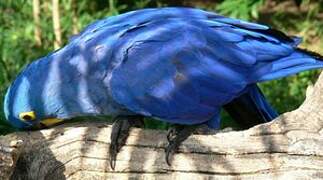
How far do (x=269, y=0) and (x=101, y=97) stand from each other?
9.45 ft

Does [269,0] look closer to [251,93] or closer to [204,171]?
[251,93]

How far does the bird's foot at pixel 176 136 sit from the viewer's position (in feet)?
6.35

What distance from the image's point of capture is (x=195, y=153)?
193 centimetres

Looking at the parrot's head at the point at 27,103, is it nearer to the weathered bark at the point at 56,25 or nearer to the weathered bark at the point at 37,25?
the weathered bark at the point at 56,25

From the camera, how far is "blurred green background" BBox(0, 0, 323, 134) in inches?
145

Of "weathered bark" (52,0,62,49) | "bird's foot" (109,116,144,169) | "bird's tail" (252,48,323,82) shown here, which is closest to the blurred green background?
"weathered bark" (52,0,62,49)

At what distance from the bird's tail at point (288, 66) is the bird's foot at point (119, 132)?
1.26 feet

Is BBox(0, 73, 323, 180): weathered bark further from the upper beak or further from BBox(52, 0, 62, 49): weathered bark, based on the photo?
BBox(52, 0, 62, 49): weathered bark

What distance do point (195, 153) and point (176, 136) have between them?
96mm

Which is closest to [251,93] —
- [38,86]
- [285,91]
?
[38,86]

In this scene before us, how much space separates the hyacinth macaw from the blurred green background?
117cm

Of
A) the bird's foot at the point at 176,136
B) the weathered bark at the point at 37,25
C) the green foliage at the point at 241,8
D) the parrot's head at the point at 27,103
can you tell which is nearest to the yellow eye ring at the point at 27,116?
the parrot's head at the point at 27,103

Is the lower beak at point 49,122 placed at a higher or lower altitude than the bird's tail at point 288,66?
lower

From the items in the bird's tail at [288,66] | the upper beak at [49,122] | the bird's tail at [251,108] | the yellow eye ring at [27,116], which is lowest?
the bird's tail at [251,108]
